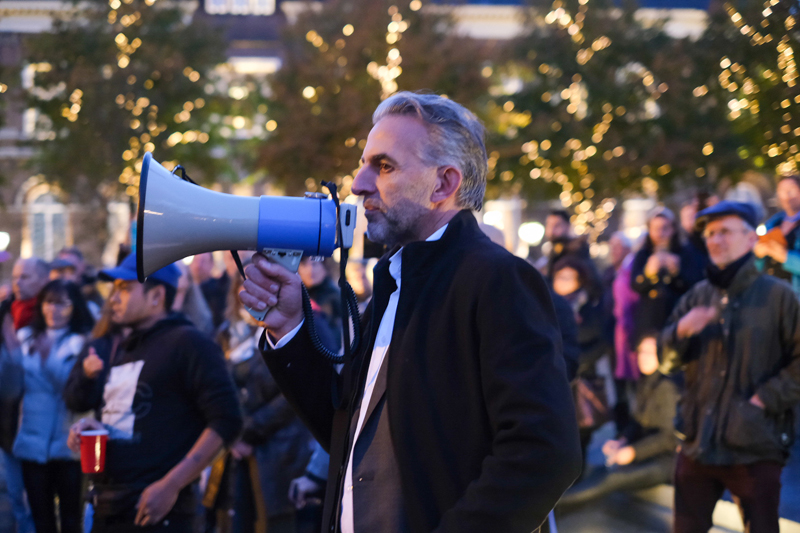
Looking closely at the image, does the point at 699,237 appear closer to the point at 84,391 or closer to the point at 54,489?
the point at 84,391

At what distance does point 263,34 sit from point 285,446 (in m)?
30.0

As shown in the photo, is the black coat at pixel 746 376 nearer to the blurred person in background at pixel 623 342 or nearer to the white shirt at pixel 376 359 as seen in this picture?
the white shirt at pixel 376 359

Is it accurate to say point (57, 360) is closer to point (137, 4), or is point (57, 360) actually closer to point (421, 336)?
point (421, 336)

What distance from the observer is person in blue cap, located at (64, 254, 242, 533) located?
3.07 metres

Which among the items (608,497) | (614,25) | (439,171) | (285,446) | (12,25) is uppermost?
(12,25)

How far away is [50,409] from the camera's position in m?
4.85

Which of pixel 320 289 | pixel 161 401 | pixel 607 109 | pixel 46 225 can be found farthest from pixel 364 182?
pixel 46 225

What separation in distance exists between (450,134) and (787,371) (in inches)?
96.5

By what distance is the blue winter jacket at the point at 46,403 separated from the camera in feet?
15.2

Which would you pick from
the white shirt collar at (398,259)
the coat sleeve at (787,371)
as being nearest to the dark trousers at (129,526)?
the white shirt collar at (398,259)

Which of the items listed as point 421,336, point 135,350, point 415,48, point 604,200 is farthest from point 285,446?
point 604,200

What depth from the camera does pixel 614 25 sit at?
Answer: 21391 mm

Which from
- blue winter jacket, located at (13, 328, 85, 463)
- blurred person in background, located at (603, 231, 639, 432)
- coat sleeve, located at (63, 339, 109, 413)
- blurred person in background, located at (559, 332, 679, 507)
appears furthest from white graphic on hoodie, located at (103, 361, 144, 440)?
blurred person in background, located at (603, 231, 639, 432)

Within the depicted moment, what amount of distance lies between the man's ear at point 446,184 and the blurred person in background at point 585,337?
12.6ft
